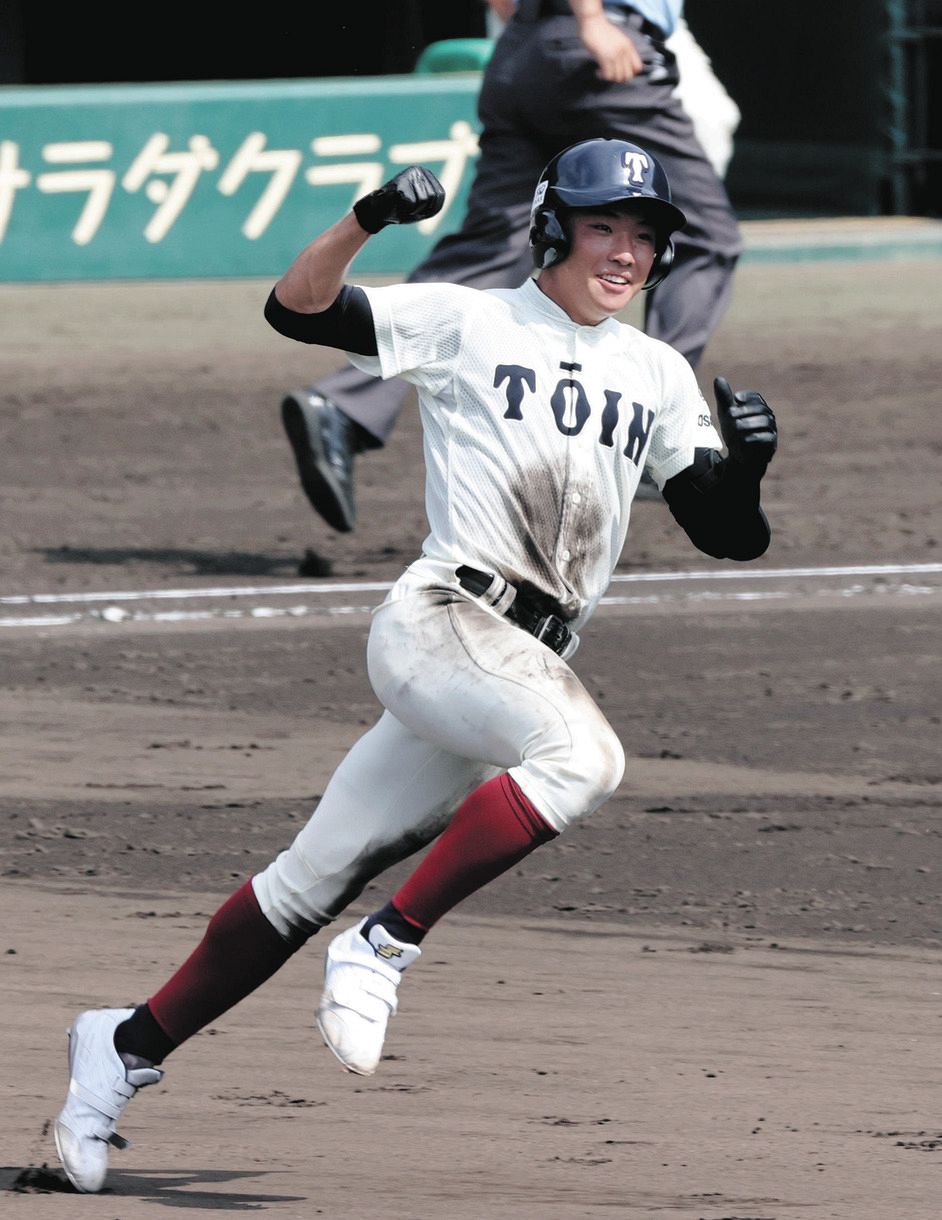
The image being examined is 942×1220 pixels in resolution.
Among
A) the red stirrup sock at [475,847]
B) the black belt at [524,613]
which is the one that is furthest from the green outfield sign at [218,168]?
the red stirrup sock at [475,847]

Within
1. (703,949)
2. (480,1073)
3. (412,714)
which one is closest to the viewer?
(412,714)

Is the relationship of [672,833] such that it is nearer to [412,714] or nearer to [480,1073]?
[480,1073]

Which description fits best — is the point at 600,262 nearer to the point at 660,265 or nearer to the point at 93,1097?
the point at 660,265

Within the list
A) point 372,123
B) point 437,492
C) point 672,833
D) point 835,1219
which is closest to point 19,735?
point 672,833

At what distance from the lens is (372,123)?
14.2 m

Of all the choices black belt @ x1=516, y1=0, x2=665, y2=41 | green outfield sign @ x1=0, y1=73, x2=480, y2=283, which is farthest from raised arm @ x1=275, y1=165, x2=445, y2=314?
green outfield sign @ x1=0, y1=73, x2=480, y2=283

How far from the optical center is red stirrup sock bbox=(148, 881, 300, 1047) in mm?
3584

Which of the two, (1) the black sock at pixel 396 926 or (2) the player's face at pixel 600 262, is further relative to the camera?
(2) the player's face at pixel 600 262

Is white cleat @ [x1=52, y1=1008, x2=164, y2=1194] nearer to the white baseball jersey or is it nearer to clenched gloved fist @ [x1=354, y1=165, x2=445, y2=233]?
the white baseball jersey

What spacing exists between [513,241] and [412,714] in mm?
4463

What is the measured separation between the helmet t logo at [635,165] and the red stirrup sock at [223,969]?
1.21 metres

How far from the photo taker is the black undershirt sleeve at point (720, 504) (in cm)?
374

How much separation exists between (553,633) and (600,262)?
1.86 feet

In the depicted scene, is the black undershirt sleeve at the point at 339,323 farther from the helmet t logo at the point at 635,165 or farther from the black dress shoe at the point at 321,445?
the black dress shoe at the point at 321,445
